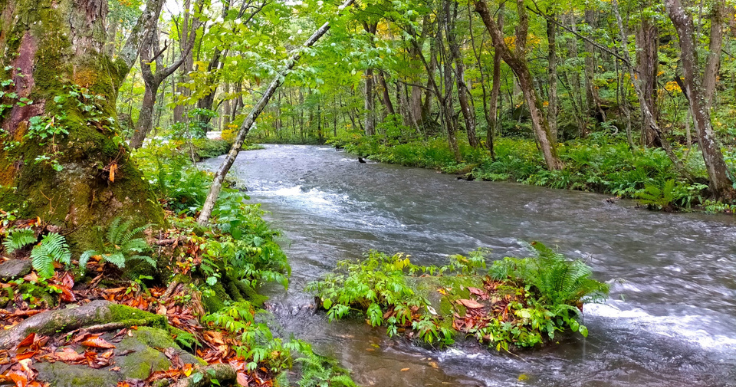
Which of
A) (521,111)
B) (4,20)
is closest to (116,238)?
(4,20)

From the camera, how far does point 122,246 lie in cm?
350

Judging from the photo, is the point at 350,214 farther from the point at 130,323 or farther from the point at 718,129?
the point at 718,129

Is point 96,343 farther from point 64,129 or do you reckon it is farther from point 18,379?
point 64,129

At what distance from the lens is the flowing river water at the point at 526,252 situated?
368 cm

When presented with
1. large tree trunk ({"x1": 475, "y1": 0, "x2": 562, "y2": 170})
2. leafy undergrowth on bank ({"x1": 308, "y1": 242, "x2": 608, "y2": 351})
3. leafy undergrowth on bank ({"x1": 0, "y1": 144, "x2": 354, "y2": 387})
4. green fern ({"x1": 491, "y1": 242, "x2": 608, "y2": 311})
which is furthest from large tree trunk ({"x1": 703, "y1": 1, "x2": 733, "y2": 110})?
leafy undergrowth on bank ({"x1": 0, "y1": 144, "x2": 354, "y2": 387})

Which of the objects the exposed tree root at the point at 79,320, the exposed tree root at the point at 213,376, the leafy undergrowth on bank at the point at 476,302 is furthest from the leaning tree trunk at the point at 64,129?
the leafy undergrowth on bank at the point at 476,302

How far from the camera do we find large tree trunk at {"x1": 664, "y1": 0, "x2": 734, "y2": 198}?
898 centimetres

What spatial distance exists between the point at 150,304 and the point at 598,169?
1338cm

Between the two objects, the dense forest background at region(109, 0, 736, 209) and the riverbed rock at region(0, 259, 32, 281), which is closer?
the riverbed rock at region(0, 259, 32, 281)

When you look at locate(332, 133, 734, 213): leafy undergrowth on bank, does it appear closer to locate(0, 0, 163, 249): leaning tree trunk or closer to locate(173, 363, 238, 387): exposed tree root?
locate(173, 363, 238, 387): exposed tree root

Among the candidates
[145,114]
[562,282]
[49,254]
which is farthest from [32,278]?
[145,114]

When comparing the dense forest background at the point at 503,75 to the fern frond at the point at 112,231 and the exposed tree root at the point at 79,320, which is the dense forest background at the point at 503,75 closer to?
the fern frond at the point at 112,231

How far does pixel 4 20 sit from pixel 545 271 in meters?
6.11

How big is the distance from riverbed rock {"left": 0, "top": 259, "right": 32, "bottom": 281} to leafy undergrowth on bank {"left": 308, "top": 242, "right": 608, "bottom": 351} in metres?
2.65
